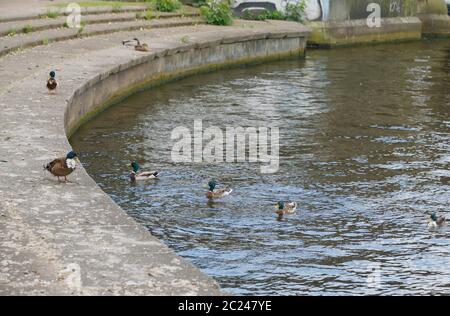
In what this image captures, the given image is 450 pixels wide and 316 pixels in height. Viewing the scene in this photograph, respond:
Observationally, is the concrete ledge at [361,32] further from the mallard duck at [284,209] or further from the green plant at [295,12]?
the mallard duck at [284,209]

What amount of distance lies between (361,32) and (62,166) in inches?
902

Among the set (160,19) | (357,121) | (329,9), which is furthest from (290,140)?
(329,9)

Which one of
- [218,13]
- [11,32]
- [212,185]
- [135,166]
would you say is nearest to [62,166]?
[212,185]

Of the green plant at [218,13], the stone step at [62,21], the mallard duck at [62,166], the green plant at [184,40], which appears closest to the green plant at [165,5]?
the stone step at [62,21]

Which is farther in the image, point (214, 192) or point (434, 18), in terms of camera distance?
point (434, 18)

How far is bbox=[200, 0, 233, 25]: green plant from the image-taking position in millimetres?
29125

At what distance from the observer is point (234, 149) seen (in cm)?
1716

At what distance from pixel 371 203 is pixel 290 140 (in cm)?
412

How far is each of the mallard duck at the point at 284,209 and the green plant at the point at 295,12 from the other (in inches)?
728

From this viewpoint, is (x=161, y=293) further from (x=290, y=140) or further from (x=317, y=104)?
(x=317, y=104)

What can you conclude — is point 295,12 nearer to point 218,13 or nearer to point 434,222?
point 218,13

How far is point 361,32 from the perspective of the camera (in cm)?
3275

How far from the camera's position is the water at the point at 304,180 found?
11.3 meters

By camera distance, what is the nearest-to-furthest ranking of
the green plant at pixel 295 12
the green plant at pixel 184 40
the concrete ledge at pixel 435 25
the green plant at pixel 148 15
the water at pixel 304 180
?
the water at pixel 304 180
the green plant at pixel 184 40
the green plant at pixel 148 15
the green plant at pixel 295 12
the concrete ledge at pixel 435 25
